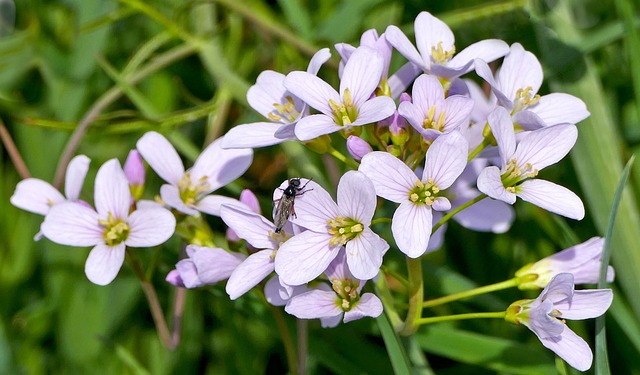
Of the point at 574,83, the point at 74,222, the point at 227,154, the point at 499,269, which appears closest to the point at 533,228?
the point at 499,269

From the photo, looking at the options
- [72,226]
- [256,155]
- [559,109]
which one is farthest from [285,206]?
[256,155]

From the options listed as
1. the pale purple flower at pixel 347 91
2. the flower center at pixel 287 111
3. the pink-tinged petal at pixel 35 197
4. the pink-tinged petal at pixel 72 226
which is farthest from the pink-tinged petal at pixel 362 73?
the pink-tinged petal at pixel 35 197

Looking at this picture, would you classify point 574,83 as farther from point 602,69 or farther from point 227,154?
point 227,154

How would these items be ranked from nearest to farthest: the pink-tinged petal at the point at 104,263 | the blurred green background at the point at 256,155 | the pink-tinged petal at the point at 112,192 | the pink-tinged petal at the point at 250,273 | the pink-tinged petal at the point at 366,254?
the pink-tinged petal at the point at 366,254, the pink-tinged petal at the point at 250,273, the pink-tinged petal at the point at 104,263, the pink-tinged petal at the point at 112,192, the blurred green background at the point at 256,155

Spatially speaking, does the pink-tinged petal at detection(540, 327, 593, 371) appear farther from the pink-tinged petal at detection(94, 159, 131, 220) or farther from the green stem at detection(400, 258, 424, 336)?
the pink-tinged petal at detection(94, 159, 131, 220)

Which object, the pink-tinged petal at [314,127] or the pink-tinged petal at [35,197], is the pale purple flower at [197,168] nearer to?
the pink-tinged petal at [35,197]

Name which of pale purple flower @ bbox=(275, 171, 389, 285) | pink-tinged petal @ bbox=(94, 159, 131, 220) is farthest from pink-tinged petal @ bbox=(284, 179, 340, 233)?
pink-tinged petal @ bbox=(94, 159, 131, 220)
